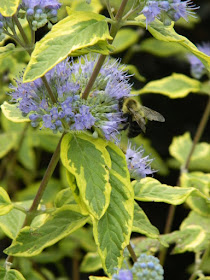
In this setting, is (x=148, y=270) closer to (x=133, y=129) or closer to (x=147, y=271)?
(x=147, y=271)

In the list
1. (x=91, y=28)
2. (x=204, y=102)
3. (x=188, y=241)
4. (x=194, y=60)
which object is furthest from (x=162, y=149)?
(x=91, y=28)

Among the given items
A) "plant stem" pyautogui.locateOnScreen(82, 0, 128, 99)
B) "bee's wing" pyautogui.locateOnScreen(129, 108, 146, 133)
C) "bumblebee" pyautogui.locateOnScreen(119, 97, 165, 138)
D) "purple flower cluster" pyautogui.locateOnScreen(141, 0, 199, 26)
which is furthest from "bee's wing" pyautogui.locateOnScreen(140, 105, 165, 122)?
"purple flower cluster" pyautogui.locateOnScreen(141, 0, 199, 26)

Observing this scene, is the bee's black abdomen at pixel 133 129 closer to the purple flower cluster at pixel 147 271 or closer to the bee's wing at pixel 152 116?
the bee's wing at pixel 152 116

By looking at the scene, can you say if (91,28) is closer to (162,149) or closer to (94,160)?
(94,160)

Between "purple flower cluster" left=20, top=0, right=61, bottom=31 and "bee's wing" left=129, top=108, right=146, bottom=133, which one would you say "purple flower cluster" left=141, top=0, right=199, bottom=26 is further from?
"bee's wing" left=129, top=108, right=146, bottom=133

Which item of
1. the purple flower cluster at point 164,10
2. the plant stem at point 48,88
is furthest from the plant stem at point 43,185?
the purple flower cluster at point 164,10

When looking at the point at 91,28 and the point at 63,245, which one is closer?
the point at 91,28
